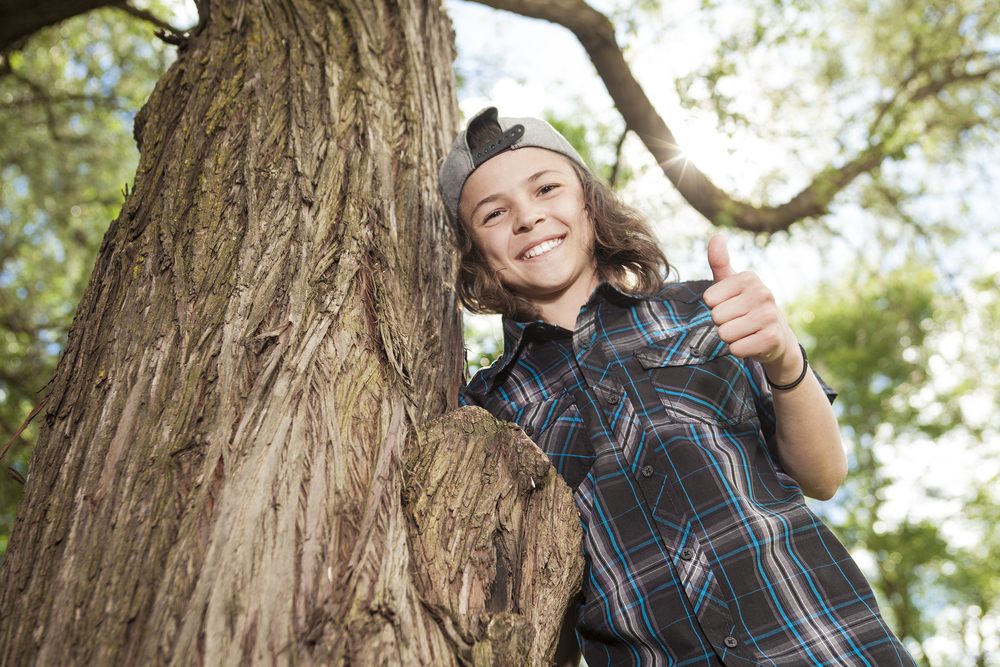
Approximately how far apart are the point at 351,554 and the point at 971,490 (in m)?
15.8

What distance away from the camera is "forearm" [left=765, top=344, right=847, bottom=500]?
166 centimetres

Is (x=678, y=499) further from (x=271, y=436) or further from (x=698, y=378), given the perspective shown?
(x=271, y=436)

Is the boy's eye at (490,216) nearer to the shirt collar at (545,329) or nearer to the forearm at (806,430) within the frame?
the shirt collar at (545,329)

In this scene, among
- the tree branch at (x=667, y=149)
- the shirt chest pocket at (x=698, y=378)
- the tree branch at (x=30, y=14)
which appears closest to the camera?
the shirt chest pocket at (x=698, y=378)

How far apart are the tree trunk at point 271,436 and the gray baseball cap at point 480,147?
257 millimetres

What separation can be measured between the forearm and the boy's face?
0.83m

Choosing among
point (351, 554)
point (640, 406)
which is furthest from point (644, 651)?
point (351, 554)

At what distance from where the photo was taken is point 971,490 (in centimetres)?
1250

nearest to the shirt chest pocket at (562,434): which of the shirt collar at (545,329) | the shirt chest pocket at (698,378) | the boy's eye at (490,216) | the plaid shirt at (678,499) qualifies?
the plaid shirt at (678,499)

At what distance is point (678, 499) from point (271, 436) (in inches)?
42.7

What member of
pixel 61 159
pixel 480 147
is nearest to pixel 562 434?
pixel 480 147

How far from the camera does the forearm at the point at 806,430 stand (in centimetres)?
166

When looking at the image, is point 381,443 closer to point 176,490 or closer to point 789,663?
point 176,490

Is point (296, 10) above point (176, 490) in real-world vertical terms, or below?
above
